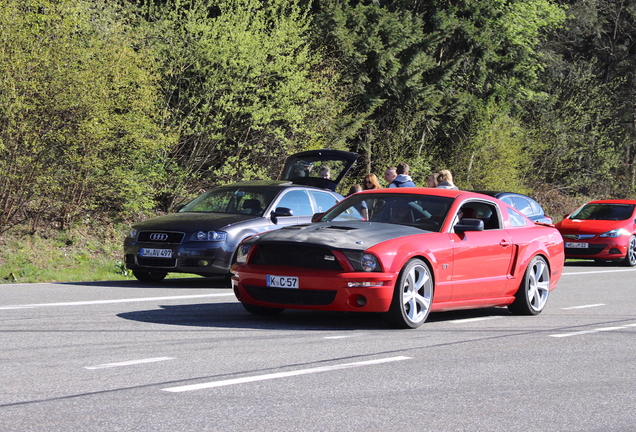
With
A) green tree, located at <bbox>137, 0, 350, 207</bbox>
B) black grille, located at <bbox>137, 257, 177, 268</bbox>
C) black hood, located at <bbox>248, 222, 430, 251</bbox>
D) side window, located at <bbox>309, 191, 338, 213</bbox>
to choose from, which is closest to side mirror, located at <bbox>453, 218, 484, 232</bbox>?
black hood, located at <bbox>248, 222, 430, 251</bbox>

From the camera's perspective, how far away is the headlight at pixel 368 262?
9.02 metres

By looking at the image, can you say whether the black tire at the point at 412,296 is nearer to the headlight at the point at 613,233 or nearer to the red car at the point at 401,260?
the red car at the point at 401,260

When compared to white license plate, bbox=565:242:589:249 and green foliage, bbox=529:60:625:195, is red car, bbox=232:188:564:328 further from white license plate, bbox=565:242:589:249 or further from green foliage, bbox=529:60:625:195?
green foliage, bbox=529:60:625:195

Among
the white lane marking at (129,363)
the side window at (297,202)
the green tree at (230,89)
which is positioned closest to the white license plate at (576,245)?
the green tree at (230,89)

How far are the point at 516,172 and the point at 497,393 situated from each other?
31183 mm

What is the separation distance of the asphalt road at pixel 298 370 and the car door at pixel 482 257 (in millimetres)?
395

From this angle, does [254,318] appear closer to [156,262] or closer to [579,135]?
[156,262]

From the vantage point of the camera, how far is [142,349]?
7.57 m

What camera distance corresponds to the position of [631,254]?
75.6 ft

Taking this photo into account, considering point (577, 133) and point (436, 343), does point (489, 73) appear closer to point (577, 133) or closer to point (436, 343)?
point (577, 133)

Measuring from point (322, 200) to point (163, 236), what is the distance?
308 centimetres

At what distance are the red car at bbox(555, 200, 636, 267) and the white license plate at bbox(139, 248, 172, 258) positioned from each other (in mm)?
12751

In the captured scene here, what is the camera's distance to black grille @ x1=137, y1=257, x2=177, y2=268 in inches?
531

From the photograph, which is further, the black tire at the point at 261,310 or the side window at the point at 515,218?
the side window at the point at 515,218
